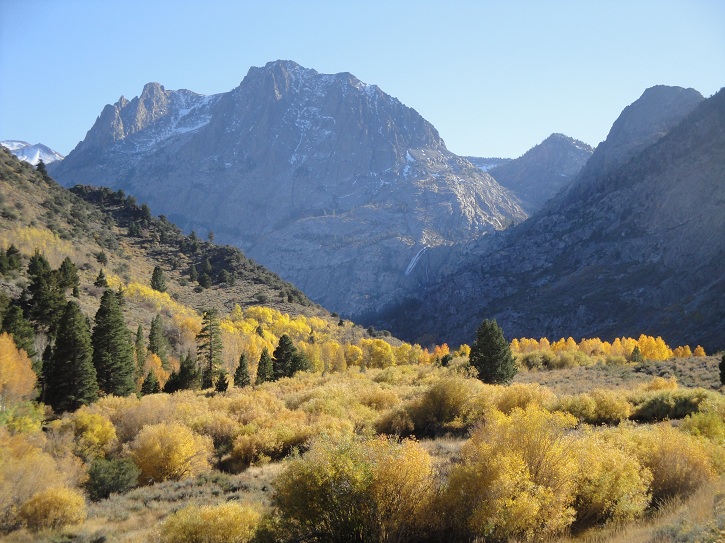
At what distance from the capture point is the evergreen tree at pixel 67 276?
51781mm

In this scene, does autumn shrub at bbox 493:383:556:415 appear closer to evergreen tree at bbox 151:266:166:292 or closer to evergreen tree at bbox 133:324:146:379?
evergreen tree at bbox 133:324:146:379

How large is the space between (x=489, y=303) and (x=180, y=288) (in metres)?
117

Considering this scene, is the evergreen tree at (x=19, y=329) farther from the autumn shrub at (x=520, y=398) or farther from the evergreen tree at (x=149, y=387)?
the autumn shrub at (x=520, y=398)

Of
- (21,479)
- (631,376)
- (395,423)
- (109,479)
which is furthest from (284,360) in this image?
(21,479)

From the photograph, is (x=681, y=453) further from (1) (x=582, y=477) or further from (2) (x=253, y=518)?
(2) (x=253, y=518)

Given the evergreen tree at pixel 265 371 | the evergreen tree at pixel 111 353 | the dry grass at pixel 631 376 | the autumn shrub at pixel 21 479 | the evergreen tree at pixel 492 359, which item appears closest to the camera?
the autumn shrub at pixel 21 479

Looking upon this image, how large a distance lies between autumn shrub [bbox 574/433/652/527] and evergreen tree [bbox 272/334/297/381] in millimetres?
42008

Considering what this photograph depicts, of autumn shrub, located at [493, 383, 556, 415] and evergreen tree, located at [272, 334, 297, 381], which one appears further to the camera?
evergreen tree, located at [272, 334, 297, 381]

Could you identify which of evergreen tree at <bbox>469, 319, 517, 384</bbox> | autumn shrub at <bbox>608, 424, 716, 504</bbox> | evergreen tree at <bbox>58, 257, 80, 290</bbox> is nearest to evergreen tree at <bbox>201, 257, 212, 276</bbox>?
evergreen tree at <bbox>58, 257, 80, 290</bbox>

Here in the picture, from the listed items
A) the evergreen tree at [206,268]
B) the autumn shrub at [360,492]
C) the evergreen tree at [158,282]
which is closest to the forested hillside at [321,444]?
the autumn shrub at [360,492]

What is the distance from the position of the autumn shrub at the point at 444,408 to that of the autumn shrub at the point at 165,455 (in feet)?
33.9

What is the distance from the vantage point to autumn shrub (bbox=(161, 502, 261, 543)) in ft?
38.4

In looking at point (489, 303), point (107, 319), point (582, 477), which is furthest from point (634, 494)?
point (489, 303)

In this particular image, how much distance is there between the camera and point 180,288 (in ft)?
286
